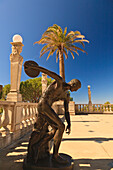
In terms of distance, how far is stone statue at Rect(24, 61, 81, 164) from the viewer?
1.84 meters

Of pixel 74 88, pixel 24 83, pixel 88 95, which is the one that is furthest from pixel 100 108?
pixel 24 83

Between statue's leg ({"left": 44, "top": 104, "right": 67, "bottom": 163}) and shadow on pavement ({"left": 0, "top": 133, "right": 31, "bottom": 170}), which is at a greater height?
statue's leg ({"left": 44, "top": 104, "right": 67, "bottom": 163})

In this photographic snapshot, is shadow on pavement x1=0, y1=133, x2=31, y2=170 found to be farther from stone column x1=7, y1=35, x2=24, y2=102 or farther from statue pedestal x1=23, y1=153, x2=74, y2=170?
stone column x1=7, y1=35, x2=24, y2=102

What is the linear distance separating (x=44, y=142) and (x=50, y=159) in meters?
0.33

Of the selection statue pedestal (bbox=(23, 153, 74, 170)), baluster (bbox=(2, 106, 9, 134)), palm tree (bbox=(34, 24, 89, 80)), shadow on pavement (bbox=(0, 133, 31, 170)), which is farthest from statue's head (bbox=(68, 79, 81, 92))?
palm tree (bbox=(34, 24, 89, 80))

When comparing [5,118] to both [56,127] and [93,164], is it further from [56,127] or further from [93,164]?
[93,164]

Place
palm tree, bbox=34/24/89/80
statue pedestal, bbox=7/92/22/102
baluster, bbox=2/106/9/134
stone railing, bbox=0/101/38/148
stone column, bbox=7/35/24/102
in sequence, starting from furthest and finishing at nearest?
palm tree, bbox=34/24/89/80
stone column, bbox=7/35/24/102
statue pedestal, bbox=7/92/22/102
baluster, bbox=2/106/9/134
stone railing, bbox=0/101/38/148

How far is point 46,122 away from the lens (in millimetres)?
1994

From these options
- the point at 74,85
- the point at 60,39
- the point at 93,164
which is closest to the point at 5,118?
the point at 74,85

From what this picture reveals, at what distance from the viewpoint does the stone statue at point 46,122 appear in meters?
1.84

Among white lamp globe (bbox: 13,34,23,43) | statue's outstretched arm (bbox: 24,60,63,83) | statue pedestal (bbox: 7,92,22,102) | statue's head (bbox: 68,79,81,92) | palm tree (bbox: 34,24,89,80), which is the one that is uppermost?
palm tree (bbox: 34,24,89,80)

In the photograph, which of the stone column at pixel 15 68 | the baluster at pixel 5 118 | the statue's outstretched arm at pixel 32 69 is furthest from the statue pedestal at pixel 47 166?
the stone column at pixel 15 68

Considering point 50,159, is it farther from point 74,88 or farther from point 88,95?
point 88,95

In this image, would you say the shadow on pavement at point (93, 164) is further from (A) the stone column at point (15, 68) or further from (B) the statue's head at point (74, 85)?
(A) the stone column at point (15, 68)
